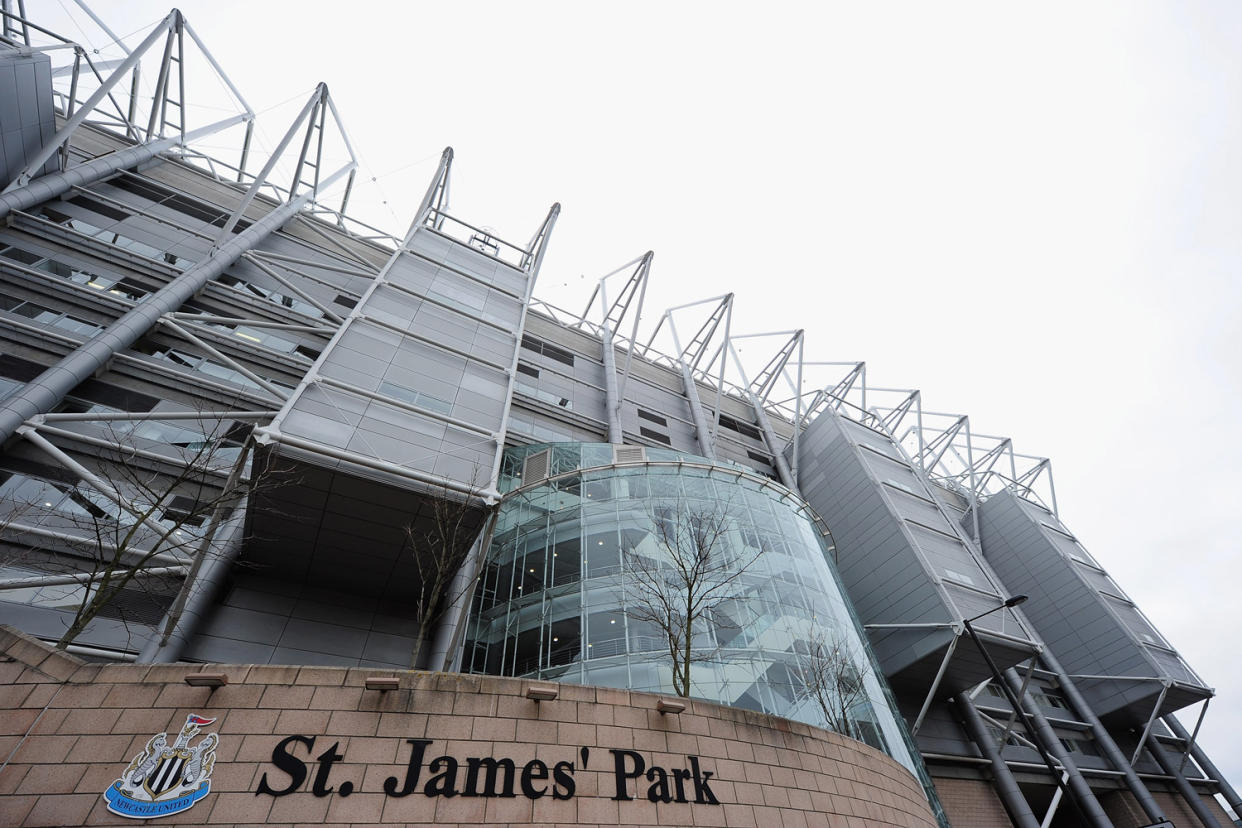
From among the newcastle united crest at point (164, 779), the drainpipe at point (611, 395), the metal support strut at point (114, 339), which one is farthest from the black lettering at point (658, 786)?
the metal support strut at point (114, 339)

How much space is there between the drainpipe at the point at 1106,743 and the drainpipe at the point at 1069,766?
288cm

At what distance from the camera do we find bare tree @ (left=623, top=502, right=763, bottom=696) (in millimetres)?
15352

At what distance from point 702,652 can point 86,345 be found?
2295 centimetres

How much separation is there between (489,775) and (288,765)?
2837mm

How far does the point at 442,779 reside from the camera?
8.51m

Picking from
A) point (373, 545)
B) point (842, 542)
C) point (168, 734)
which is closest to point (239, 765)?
point (168, 734)

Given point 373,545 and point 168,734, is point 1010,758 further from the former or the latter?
point 168,734

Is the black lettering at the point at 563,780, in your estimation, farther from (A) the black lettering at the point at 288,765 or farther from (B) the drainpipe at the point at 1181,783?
(B) the drainpipe at the point at 1181,783

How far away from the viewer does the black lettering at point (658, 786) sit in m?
9.58

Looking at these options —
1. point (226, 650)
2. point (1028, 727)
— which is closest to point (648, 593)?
point (226, 650)

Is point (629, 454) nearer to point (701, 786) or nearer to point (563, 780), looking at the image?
point (701, 786)

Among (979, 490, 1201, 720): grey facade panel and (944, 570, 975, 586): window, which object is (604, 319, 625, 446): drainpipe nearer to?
(944, 570, 975, 586): window

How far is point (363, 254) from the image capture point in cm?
3575

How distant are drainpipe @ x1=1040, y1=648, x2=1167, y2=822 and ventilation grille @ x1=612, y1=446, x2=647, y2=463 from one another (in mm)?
26470
